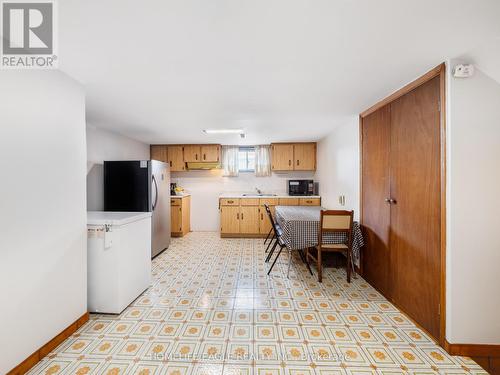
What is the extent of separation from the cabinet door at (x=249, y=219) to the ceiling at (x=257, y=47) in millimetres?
2681

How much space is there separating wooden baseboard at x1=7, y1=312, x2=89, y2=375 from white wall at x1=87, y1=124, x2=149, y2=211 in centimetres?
195

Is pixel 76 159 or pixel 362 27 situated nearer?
pixel 362 27

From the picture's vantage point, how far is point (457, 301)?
1.53m

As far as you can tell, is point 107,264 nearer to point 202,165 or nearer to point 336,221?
point 336,221

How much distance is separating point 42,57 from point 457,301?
3496mm

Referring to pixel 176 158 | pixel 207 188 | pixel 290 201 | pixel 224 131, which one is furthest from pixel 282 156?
pixel 176 158

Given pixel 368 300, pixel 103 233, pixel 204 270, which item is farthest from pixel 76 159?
pixel 368 300

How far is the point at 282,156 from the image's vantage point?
195 inches

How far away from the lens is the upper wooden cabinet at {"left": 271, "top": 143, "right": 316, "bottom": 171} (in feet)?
16.2

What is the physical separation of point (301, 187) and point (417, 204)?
123 inches

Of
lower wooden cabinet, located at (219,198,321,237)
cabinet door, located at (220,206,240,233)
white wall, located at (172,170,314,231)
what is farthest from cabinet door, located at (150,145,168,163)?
cabinet door, located at (220,206,240,233)

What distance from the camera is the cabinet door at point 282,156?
16.2ft

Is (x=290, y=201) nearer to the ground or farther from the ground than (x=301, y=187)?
nearer to the ground

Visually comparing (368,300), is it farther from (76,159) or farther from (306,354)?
(76,159)
